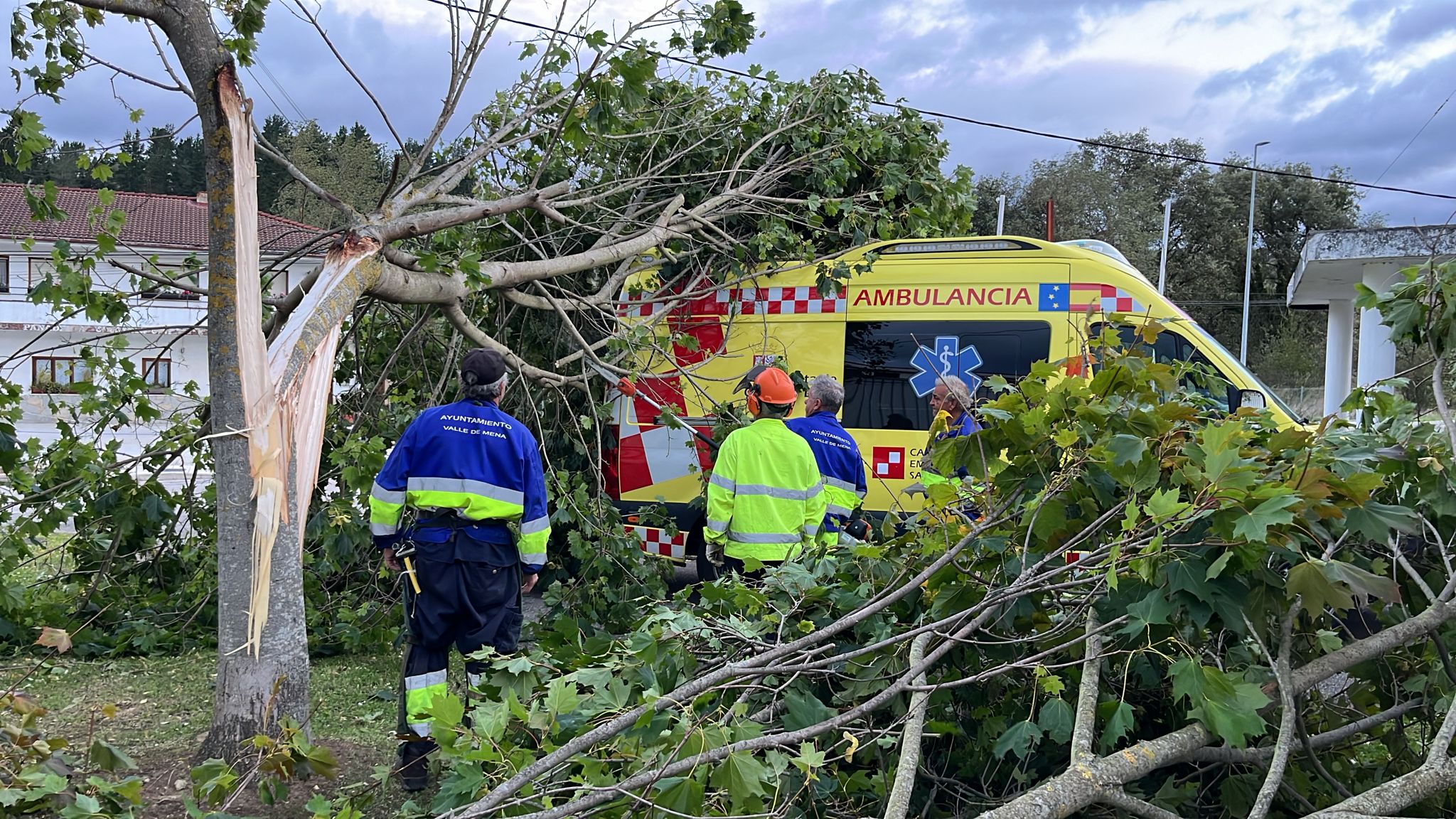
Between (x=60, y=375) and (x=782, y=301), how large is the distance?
4316mm

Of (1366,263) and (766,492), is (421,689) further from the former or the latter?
(1366,263)

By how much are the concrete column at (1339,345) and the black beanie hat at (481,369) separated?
538 inches

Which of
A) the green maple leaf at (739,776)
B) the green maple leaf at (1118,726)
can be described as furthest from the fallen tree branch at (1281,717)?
the green maple leaf at (739,776)

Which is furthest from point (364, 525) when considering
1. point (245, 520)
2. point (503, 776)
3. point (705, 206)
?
point (503, 776)

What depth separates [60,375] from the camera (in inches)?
219

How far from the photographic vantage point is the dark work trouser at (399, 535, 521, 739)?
396cm

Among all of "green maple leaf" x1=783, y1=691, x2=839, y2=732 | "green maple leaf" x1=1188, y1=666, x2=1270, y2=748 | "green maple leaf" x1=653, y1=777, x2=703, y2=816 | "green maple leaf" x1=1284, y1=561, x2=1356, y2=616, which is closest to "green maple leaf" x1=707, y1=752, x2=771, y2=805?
"green maple leaf" x1=653, y1=777, x2=703, y2=816

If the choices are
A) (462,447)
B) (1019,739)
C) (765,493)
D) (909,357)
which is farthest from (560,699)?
(909,357)

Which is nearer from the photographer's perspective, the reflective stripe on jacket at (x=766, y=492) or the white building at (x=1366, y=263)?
the reflective stripe on jacket at (x=766, y=492)

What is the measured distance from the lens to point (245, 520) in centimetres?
349

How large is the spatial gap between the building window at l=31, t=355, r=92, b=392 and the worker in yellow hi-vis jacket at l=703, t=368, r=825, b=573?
3.43 m

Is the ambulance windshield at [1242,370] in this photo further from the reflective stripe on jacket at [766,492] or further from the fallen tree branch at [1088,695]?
the fallen tree branch at [1088,695]

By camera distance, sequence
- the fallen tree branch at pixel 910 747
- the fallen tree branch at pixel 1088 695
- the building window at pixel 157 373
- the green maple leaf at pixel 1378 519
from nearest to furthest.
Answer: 1. the fallen tree branch at pixel 910 747
2. the fallen tree branch at pixel 1088 695
3. the green maple leaf at pixel 1378 519
4. the building window at pixel 157 373

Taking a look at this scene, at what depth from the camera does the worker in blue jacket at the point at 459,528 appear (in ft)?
13.0
